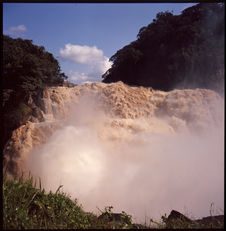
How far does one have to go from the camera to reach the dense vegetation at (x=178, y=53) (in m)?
3.32

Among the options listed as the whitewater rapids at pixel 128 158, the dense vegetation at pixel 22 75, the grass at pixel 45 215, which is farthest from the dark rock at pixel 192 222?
the dense vegetation at pixel 22 75

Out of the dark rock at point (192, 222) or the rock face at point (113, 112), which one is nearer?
the dark rock at point (192, 222)

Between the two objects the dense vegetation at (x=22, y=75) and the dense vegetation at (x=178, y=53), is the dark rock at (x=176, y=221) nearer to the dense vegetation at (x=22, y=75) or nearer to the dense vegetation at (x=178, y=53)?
the dense vegetation at (x=178, y=53)

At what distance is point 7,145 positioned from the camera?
560 centimetres

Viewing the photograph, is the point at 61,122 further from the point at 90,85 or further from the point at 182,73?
the point at 182,73

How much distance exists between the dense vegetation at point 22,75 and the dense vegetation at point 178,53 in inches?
51.9

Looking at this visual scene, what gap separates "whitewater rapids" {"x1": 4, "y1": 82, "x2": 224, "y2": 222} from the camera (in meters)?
4.23

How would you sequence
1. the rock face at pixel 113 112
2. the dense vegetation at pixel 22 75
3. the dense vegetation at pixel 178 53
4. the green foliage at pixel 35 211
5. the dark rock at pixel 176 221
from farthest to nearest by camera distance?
the rock face at pixel 113 112, the dense vegetation at pixel 22 75, the dense vegetation at pixel 178 53, the dark rock at pixel 176 221, the green foliage at pixel 35 211

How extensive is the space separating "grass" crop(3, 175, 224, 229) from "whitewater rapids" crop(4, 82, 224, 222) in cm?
92

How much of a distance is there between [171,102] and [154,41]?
289 cm

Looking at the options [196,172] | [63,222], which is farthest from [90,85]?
[63,222]

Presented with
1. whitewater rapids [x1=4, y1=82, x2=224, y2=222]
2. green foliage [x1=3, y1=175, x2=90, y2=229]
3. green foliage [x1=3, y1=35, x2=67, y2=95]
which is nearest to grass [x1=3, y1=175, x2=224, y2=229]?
green foliage [x1=3, y1=175, x2=90, y2=229]

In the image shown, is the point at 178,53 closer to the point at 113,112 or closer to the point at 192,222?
the point at 113,112

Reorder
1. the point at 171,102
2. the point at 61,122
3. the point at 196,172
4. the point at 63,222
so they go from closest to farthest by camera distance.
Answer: the point at 63,222, the point at 196,172, the point at 61,122, the point at 171,102
